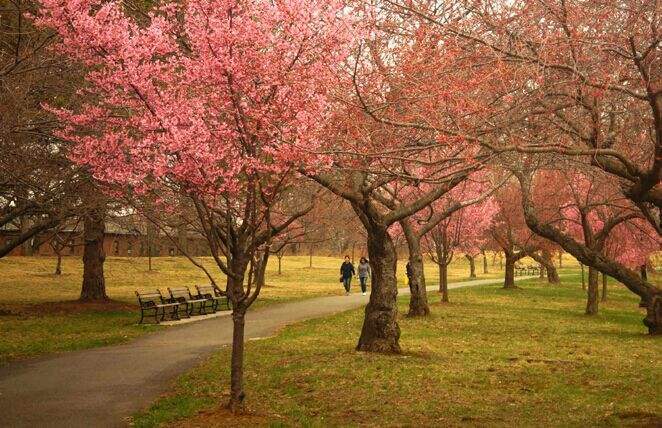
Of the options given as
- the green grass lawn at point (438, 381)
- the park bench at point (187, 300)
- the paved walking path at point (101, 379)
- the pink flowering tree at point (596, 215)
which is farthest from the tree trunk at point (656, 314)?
the park bench at point (187, 300)

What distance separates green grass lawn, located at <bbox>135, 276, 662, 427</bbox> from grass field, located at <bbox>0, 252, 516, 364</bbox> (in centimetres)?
466

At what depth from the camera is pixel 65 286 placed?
125 feet

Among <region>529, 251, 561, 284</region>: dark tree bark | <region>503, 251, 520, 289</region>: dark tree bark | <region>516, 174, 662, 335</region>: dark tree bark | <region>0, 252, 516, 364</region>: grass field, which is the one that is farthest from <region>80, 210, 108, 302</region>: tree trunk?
<region>529, 251, 561, 284</region>: dark tree bark

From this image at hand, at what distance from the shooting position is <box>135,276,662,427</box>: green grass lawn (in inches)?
352

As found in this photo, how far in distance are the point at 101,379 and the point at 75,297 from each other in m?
21.2

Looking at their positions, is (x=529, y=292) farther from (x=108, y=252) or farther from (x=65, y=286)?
(x=108, y=252)

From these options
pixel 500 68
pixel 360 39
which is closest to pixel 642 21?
pixel 500 68

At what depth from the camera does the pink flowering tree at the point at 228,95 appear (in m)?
8.23

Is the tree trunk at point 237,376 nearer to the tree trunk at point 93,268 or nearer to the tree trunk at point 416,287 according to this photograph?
the tree trunk at point 416,287

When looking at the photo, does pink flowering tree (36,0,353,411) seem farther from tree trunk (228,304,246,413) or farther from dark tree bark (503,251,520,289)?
dark tree bark (503,251,520,289)

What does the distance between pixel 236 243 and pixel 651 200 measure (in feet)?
17.7

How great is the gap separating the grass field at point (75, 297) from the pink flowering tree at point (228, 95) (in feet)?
24.3

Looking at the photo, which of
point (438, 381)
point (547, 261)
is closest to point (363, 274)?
point (547, 261)

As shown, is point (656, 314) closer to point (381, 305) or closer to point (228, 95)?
point (381, 305)
